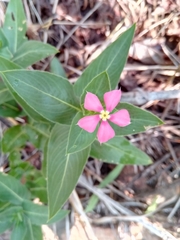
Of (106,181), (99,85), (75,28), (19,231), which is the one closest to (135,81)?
(75,28)

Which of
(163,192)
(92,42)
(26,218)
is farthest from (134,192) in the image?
(92,42)

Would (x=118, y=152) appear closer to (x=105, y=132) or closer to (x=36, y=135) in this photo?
(x=36, y=135)

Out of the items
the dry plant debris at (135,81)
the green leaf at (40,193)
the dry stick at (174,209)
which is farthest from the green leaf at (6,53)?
the dry stick at (174,209)

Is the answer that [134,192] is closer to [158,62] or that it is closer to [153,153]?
[153,153]

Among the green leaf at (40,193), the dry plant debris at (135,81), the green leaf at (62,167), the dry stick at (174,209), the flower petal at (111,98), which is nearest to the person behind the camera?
the flower petal at (111,98)

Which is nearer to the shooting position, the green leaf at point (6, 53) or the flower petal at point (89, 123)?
the flower petal at point (89, 123)

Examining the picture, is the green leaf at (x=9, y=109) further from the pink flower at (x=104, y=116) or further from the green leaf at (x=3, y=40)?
the pink flower at (x=104, y=116)
